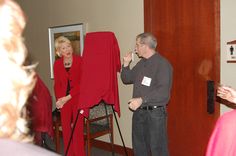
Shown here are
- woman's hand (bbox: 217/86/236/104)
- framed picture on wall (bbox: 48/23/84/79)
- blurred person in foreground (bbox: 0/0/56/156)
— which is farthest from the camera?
framed picture on wall (bbox: 48/23/84/79)

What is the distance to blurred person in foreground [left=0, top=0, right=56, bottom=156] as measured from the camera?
676mm

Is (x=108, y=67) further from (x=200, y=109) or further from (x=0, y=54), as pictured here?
(x=0, y=54)

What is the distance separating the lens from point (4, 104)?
2.27 feet

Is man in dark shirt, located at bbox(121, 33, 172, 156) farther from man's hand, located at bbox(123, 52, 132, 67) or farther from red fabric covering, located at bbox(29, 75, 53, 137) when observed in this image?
red fabric covering, located at bbox(29, 75, 53, 137)

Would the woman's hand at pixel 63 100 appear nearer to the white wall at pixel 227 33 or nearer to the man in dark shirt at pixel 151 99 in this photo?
the man in dark shirt at pixel 151 99

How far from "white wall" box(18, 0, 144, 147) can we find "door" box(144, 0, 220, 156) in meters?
0.30

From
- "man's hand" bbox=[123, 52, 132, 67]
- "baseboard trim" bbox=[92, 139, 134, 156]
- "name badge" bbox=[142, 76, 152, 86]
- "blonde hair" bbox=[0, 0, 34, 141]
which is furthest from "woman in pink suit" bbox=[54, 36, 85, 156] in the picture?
"blonde hair" bbox=[0, 0, 34, 141]

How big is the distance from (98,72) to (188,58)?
1.09m

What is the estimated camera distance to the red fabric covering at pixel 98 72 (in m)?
3.49

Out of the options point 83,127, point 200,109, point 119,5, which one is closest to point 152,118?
point 200,109

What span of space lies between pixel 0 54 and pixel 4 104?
109 mm

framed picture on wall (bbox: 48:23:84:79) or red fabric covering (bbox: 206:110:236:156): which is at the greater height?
framed picture on wall (bbox: 48:23:84:79)

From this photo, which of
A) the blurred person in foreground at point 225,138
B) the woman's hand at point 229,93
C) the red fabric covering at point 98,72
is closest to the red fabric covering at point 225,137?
the blurred person in foreground at point 225,138

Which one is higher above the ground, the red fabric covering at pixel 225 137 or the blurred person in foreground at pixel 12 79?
the blurred person in foreground at pixel 12 79
